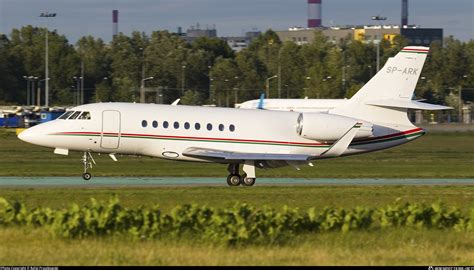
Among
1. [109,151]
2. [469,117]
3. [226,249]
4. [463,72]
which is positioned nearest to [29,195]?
[109,151]

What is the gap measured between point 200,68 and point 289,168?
97.8 m

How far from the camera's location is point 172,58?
141375 mm

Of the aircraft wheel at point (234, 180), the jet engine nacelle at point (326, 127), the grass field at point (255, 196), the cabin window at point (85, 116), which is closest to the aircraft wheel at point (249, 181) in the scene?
the aircraft wheel at point (234, 180)

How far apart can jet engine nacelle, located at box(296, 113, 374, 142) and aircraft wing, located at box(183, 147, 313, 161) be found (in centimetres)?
89

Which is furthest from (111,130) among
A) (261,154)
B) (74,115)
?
(261,154)

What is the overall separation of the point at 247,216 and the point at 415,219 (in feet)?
13.1

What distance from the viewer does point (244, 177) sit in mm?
34969

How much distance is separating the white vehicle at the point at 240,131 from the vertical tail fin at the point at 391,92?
4 cm

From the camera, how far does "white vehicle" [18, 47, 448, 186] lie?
113 feet

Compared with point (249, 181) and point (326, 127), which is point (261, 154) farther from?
point (326, 127)

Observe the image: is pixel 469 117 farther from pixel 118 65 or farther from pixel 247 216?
pixel 247 216

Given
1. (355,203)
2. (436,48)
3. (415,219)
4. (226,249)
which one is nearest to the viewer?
(226,249)

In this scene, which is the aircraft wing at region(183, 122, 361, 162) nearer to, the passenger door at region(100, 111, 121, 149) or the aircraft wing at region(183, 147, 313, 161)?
the aircraft wing at region(183, 147, 313, 161)

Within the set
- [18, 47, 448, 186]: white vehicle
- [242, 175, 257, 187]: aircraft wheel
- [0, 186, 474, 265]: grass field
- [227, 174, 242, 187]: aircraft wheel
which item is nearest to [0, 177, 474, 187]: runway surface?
[227, 174, 242, 187]: aircraft wheel
